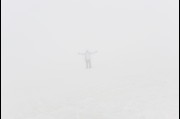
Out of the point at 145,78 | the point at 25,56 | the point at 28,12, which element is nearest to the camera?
the point at 145,78

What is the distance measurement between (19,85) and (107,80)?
35.7ft

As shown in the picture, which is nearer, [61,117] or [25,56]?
[61,117]

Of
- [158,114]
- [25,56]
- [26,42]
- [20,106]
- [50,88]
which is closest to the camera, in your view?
[158,114]

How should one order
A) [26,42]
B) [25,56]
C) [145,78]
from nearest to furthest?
1. [145,78]
2. [25,56]
3. [26,42]

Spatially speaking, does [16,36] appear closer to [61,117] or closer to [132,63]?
[132,63]

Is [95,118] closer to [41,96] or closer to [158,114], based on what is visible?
[158,114]

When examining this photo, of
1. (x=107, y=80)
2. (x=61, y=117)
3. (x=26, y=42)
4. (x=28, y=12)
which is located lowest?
(x=61, y=117)

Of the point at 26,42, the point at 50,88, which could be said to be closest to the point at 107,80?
the point at 50,88

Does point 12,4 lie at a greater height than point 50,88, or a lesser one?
greater

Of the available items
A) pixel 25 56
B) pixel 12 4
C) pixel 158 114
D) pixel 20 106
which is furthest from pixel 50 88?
pixel 12 4

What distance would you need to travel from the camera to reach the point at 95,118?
18844 mm

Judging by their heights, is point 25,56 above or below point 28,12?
below

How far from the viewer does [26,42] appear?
290 ft

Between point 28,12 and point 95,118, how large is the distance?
100693 millimetres
